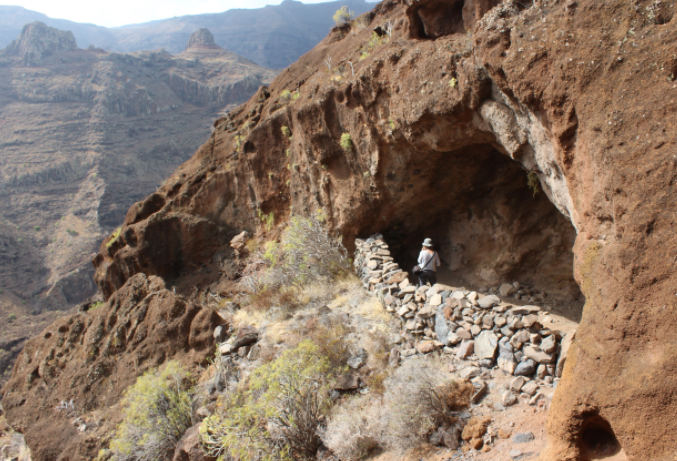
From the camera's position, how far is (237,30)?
12406 cm

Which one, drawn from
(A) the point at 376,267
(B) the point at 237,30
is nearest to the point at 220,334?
(A) the point at 376,267

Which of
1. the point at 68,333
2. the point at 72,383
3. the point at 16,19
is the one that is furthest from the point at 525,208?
the point at 16,19

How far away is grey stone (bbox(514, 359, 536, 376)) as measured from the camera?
3975mm

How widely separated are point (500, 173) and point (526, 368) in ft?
12.9

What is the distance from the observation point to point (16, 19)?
397 ft

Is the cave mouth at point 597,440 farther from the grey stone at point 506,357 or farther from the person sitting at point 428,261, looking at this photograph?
the person sitting at point 428,261

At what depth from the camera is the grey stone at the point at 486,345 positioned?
4.31 meters

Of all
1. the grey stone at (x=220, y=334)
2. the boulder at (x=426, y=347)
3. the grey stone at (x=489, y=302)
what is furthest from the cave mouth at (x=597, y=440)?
the grey stone at (x=220, y=334)

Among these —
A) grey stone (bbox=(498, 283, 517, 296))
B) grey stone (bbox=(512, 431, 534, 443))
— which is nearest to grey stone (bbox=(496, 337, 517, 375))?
grey stone (bbox=(512, 431, 534, 443))

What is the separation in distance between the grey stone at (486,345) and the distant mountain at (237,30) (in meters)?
116

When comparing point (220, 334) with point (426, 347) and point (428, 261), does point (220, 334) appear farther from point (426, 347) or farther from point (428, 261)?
point (428, 261)

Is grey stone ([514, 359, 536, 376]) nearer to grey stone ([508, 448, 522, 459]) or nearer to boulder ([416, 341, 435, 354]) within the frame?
grey stone ([508, 448, 522, 459])

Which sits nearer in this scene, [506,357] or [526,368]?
[526,368]

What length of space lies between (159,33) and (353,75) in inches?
5783
